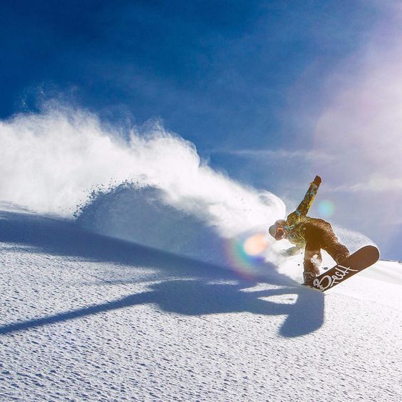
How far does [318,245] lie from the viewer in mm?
6527

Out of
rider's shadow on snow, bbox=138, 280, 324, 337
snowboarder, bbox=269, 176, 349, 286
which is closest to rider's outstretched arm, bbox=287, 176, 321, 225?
snowboarder, bbox=269, 176, 349, 286

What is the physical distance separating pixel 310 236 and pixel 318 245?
0.21 m

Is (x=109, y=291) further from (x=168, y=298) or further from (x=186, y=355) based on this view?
(x=186, y=355)

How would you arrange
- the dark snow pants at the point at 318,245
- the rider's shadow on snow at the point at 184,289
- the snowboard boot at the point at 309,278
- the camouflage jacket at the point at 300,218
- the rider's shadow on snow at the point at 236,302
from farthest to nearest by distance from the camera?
1. the camouflage jacket at the point at 300,218
2. the dark snow pants at the point at 318,245
3. the snowboard boot at the point at 309,278
4. the rider's shadow on snow at the point at 236,302
5. the rider's shadow on snow at the point at 184,289

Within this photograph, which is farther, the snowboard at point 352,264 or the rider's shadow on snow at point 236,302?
the snowboard at point 352,264

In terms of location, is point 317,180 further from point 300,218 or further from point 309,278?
point 309,278

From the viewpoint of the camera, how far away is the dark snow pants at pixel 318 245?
6.13 metres

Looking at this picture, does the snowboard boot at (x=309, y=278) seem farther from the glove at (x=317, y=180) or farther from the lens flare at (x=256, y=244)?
the glove at (x=317, y=180)

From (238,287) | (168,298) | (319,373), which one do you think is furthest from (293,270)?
(319,373)

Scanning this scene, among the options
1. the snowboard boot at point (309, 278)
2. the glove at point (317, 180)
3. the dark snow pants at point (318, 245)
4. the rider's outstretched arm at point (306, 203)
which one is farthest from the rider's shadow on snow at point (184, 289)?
the glove at point (317, 180)

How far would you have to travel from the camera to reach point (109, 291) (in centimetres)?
343

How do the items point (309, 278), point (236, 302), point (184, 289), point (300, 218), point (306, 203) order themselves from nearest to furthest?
point (236, 302) → point (184, 289) → point (309, 278) → point (300, 218) → point (306, 203)

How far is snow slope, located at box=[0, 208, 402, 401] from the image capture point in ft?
5.96

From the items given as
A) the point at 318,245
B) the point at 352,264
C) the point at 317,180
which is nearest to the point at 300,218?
the point at 318,245
